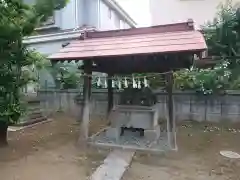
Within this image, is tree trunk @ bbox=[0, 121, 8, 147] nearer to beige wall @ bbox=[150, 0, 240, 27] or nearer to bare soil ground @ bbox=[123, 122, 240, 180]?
bare soil ground @ bbox=[123, 122, 240, 180]

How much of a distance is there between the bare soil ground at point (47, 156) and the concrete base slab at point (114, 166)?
0.61ft

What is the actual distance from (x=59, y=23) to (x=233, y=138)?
32.6 feet

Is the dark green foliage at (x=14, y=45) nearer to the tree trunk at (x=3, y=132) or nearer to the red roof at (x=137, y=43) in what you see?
the tree trunk at (x=3, y=132)

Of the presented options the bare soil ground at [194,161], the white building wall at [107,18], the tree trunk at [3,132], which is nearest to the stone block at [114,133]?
the bare soil ground at [194,161]

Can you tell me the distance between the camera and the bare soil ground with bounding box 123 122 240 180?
16.3 feet

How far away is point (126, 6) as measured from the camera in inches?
816

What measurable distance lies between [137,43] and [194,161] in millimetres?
3072

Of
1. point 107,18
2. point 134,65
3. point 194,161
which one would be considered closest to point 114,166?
point 194,161

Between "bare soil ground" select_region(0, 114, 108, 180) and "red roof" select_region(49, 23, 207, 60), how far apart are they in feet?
7.67

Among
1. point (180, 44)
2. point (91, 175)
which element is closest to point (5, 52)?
point (91, 175)

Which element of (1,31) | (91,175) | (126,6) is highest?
(126,6)

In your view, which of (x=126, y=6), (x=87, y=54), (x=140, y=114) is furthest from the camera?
(x=126, y=6)

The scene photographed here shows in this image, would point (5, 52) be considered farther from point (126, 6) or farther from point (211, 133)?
point (126, 6)

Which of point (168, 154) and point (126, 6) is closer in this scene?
point (168, 154)
